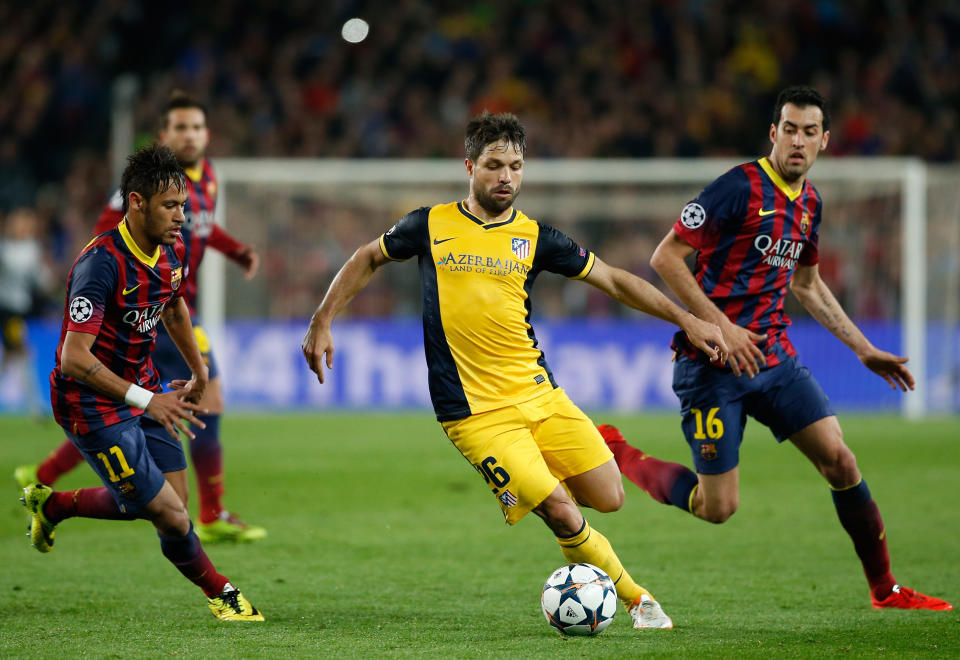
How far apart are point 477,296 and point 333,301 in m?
0.62

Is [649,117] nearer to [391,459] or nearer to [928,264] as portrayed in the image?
[928,264]

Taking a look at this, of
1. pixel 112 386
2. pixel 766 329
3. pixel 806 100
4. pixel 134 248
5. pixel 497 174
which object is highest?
pixel 806 100

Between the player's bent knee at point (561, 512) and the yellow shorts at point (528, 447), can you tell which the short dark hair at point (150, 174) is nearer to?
the yellow shorts at point (528, 447)

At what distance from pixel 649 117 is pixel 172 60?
842cm

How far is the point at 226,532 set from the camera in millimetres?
7828

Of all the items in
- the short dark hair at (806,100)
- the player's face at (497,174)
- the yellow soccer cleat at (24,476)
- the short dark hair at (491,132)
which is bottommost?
the yellow soccer cleat at (24,476)

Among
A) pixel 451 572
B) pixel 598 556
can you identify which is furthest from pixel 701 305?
pixel 451 572

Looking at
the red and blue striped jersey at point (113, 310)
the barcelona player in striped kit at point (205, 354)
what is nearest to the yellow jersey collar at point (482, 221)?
the red and blue striped jersey at point (113, 310)

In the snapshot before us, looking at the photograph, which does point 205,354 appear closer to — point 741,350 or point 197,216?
point 197,216

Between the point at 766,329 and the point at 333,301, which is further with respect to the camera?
the point at 766,329

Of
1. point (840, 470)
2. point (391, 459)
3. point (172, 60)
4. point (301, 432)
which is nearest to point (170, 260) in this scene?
point (840, 470)

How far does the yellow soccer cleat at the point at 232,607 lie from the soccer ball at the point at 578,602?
1.30 metres

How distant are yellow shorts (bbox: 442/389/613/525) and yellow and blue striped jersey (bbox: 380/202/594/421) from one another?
65mm

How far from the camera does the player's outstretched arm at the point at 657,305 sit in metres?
5.40
